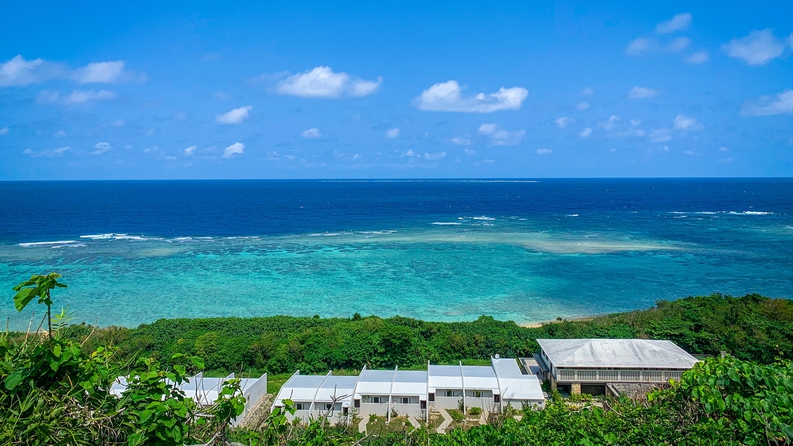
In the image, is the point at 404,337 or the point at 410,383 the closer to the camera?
the point at 410,383

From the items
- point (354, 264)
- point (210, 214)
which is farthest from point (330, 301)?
point (210, 214)

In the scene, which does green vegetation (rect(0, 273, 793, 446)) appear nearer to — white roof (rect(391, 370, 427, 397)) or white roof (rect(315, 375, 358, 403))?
white roof (rect(391, 370, 427, 397))

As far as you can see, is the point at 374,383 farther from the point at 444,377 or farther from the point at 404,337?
the point at 404,337

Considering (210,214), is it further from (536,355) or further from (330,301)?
(536,355)

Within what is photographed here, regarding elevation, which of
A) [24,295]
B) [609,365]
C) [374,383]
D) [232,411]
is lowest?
[374,383]

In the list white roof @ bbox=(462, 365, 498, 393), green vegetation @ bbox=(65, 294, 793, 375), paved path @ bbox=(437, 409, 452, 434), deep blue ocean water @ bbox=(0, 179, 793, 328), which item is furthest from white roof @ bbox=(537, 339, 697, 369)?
deep blue ocean water @ bbox=(0, 179, 793, 328)

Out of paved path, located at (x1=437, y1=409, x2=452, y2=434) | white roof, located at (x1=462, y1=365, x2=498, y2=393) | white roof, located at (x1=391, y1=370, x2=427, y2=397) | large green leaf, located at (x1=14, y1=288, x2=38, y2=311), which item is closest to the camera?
large green leaf, located at (x1=14, y1=288, x2=38, y2=311)

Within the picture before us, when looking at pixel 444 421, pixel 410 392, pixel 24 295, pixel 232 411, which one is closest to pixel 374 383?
pixel 410 392

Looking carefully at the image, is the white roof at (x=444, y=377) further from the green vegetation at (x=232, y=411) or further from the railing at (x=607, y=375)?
the railing at (x=607, y=375)
